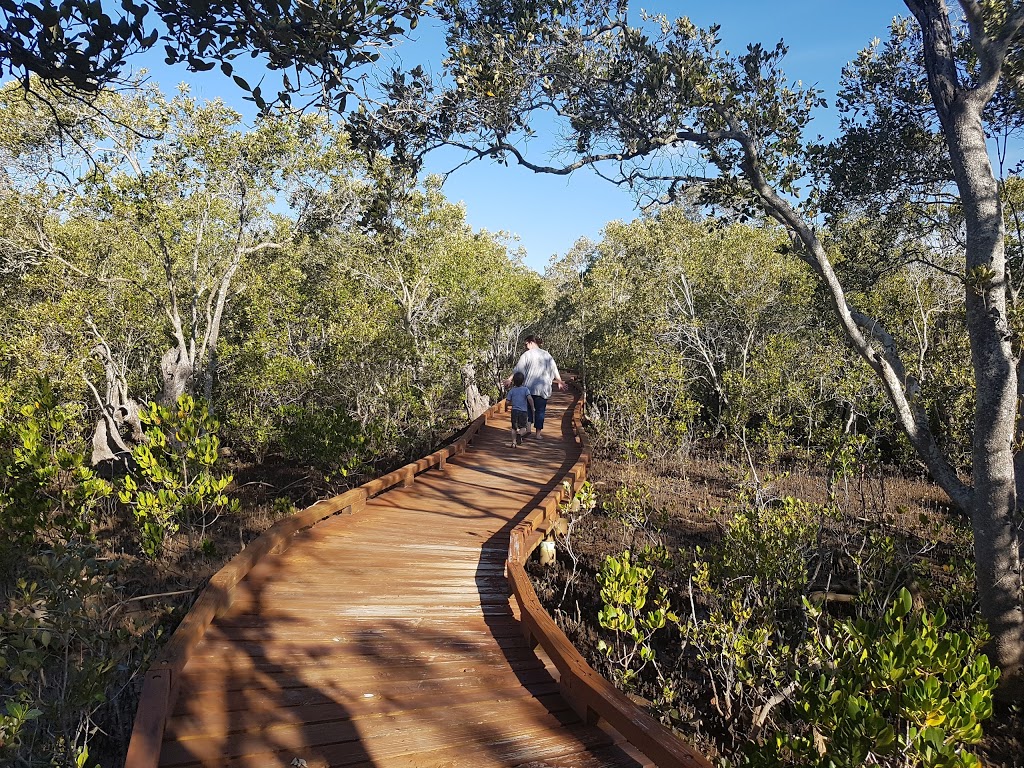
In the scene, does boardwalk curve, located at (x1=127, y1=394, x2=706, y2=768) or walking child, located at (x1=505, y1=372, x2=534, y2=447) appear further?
walking child, located at (x1=505, y1=372, x2=534, y2=447)

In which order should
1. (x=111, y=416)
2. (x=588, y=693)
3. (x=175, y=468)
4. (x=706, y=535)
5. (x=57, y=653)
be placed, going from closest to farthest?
(x=588, y=693) < (x=57, y=653) < (x=175, y=468) < (x=706, y=535) < (x=111, y=416)

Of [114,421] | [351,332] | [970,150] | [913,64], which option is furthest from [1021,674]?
[114,421]

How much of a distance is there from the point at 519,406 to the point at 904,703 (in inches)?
325

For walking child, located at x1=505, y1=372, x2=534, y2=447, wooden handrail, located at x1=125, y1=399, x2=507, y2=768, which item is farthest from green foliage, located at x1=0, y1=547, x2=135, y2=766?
walking child, located at x1=505, y1=372, x2=534, y2=447

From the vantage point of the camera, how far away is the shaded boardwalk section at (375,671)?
2.67 m

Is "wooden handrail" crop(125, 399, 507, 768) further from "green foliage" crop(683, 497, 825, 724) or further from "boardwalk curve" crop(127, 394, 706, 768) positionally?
"green foliage" crop(683, 497, 825, 724)

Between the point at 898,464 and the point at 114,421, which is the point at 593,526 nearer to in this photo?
the point at 898,464

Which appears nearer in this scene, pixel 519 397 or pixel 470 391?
pixel 519 397

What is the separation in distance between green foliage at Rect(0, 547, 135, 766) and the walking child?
238 inches

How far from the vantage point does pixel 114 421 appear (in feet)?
41.6

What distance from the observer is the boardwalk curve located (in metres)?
2.65

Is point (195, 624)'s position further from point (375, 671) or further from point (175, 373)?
point (175, 373)

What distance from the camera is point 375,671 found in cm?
334

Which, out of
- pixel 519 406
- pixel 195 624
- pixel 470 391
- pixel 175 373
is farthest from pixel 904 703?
pixel 470 391
